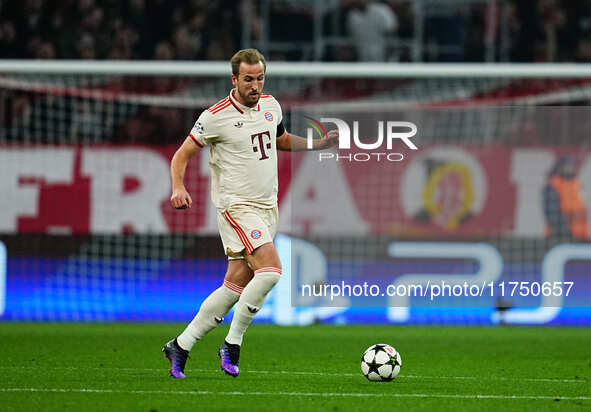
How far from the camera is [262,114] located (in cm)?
712

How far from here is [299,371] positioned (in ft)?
25.1

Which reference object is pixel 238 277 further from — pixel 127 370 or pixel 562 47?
pixel 562 47

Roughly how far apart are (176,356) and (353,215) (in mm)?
5688

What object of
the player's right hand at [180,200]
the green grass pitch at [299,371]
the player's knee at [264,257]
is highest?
the player's right hand at [180,200]

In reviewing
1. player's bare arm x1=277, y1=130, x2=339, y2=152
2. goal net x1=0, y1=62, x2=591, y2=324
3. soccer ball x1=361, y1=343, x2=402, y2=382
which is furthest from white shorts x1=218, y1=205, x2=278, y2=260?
goal net x1=0, y1=62, x2=591, y2=324

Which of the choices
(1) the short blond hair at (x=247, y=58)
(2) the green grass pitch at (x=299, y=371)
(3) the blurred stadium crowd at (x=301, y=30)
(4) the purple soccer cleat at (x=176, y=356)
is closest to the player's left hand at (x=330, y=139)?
(1) the short blond hair at (x=247, y=58)

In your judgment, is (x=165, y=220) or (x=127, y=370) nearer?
(x=127, y=370)

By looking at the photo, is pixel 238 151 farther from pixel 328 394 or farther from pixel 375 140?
pixel 375 140

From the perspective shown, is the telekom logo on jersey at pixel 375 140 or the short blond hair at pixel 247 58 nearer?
the short blond hair at pixel 247 58

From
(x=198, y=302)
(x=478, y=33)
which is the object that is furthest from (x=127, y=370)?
(x=478, y=33)

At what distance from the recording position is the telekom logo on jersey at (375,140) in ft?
39.4

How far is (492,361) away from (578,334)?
294 centimetres

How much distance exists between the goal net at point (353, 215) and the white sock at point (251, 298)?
501 centimetres

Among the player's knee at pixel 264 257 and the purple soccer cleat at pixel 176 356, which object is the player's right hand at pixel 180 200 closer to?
the player's knee at pixel 264 257
